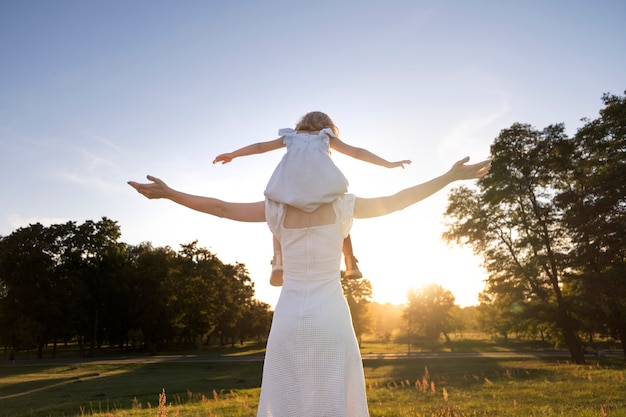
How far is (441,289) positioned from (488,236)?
40178 mm

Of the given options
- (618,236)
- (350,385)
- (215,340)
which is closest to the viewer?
(350,385)

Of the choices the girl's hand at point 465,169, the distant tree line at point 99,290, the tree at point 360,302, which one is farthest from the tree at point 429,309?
the girl's hand at point 465,169

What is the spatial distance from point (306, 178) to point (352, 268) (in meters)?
0.57

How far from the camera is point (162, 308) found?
58031 mm

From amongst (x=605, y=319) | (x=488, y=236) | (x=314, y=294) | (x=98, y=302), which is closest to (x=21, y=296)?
(x=98, y=302)

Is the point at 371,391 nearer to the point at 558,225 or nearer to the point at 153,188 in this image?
the point at 153,188

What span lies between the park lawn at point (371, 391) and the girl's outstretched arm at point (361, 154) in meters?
3.48

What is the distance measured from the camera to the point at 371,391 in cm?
1552

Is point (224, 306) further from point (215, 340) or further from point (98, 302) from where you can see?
point (215, 340)

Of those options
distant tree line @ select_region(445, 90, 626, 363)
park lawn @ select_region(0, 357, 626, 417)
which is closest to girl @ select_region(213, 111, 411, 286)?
park lawn @ select_region(0, 357, 626, 417)

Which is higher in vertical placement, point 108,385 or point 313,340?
point 313,340

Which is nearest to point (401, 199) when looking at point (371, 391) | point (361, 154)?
point (361, 154)

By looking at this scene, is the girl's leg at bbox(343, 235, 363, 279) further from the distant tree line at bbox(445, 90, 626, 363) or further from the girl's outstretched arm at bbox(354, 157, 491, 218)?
the distant tree line at bbox(445, 90, 626, 363)

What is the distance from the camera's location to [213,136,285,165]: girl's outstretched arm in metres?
2.69
